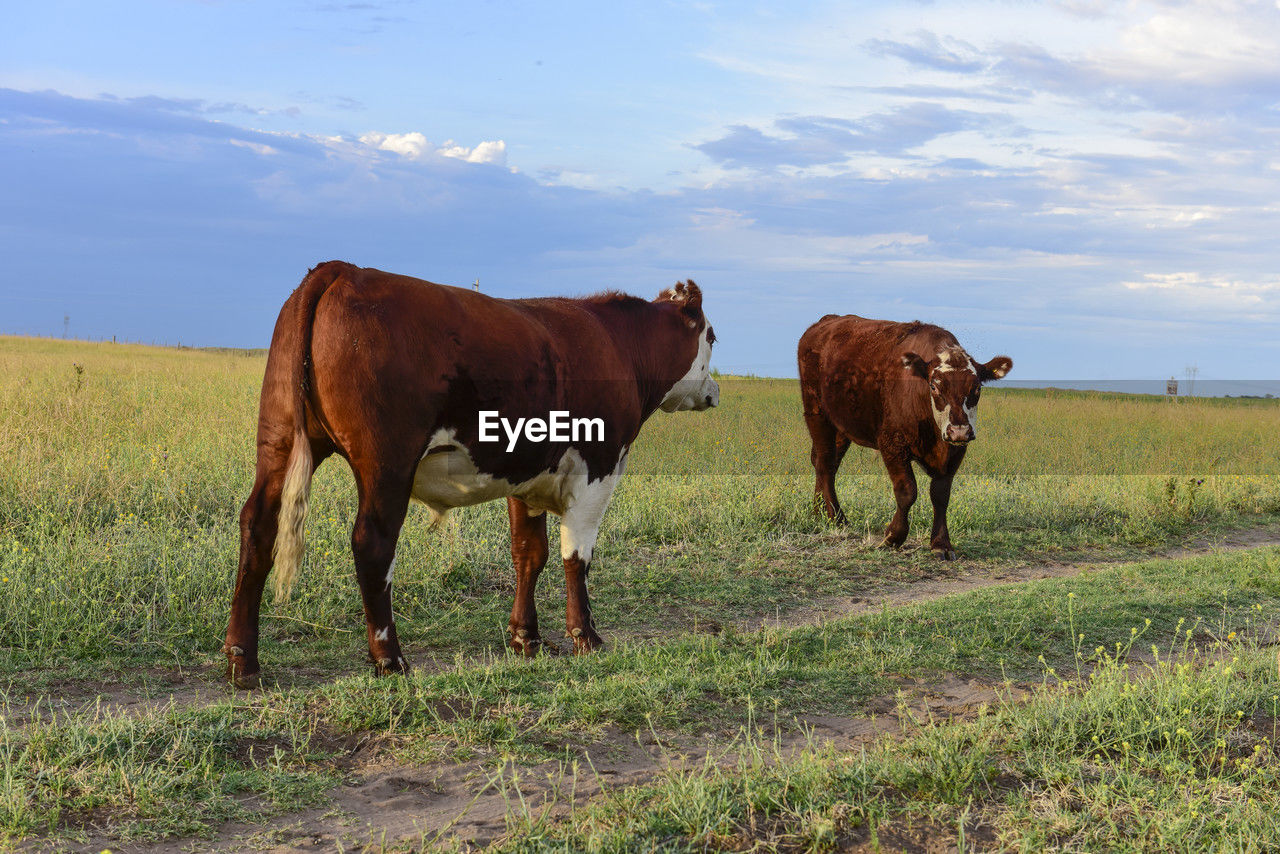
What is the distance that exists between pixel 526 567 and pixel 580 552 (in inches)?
17.1

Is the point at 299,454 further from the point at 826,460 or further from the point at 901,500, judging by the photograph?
the point at 826,460

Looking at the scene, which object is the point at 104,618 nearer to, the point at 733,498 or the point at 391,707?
the point at 391,707

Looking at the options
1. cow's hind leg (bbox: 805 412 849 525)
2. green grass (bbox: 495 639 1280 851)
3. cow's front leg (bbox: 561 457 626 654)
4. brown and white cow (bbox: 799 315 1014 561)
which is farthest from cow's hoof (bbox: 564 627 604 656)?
cow's hind leg (bbox: 805 412 849 525)

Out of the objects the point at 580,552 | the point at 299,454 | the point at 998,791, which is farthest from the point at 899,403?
the point at 998,791

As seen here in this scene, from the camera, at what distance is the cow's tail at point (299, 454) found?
5.17 metres

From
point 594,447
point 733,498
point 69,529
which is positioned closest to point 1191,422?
point 733,498

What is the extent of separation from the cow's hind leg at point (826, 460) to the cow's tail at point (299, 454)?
669 centimetres

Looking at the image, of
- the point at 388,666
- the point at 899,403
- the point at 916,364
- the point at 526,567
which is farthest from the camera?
the point at 899,403

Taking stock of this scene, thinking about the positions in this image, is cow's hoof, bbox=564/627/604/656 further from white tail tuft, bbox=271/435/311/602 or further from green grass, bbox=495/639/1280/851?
green grass, bbox=495/639/1280/851

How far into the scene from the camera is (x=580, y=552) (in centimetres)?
621

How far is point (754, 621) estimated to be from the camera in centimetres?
733

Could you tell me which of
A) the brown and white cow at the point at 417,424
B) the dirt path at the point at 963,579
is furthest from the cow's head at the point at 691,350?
the dirt path at the point at 963,579

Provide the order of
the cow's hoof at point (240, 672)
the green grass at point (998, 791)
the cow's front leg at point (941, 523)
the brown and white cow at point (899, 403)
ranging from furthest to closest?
the cow's front leg at point (941, 523) → the brown and white cow at point (899, 403) → the cow's hoof at point (240, 672) → the green grass at point (998, 791)

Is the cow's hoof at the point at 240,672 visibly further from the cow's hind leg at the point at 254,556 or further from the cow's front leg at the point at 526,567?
the cow's front leg at the point at 526,567
